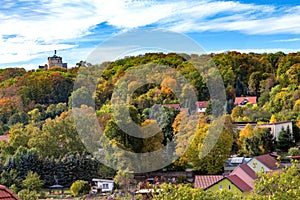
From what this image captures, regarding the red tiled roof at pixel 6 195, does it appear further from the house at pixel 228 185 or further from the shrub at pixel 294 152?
the shrub at pixel 294 152

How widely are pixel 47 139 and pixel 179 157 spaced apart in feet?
17.8

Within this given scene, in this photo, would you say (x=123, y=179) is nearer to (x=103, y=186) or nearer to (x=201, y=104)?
(x=103, y=186)

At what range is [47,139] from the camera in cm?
2189

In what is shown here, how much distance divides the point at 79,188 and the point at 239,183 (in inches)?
219

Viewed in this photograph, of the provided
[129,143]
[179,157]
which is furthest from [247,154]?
[129,143]

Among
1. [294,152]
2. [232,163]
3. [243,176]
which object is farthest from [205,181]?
[294,152]

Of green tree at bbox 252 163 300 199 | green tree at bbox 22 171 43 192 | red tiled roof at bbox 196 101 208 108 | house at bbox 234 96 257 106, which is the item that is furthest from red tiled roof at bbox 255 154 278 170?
house at bbox 234 96 257 106

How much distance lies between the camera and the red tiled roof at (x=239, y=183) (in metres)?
15.0

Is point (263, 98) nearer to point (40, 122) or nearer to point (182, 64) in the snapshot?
point (182, 64)

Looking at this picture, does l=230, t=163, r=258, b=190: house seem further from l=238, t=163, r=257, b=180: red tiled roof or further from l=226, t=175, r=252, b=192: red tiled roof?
l=226, t=175, r=252, b=192: red tiled roof

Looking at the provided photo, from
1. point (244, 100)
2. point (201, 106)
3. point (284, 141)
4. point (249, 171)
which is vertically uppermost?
point (244, 100)

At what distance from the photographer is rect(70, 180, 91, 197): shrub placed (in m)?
18.1

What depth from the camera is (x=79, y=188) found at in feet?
59.4

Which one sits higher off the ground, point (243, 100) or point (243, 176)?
point (243, 100)
